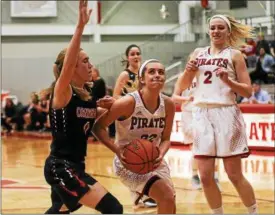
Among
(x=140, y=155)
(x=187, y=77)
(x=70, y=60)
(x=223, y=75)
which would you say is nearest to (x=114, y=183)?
(x=187, y=77)

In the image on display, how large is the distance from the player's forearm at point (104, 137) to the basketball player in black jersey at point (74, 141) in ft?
0.75

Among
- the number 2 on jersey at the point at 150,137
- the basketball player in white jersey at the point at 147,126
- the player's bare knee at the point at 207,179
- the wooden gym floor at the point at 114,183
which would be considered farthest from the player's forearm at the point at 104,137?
the wooden gym floor at the point at 114,183

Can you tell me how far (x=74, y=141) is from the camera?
4891mm

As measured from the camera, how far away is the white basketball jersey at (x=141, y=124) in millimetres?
5293

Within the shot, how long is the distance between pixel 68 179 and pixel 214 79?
6.41 ft

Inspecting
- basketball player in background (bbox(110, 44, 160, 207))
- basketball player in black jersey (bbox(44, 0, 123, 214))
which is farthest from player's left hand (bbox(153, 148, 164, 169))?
basketball player in background (bbox(110, 44, 160, 207))

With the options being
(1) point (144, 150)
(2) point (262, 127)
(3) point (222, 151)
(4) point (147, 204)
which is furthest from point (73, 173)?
(2) point (262, 127)

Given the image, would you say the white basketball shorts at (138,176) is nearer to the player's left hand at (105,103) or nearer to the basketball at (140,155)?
the basketball at (140,155)

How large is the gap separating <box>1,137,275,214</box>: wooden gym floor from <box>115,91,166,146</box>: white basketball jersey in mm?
2012

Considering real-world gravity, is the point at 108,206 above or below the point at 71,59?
below

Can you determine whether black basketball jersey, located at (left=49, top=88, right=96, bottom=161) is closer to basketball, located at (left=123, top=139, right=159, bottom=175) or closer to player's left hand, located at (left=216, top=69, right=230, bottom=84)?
basketball, located at (left=123, top=139, right=159, bottom=175)

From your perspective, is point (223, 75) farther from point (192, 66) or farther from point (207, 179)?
point (207, 179)

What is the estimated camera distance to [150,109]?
17.5 ft

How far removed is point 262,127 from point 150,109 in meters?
8.82
